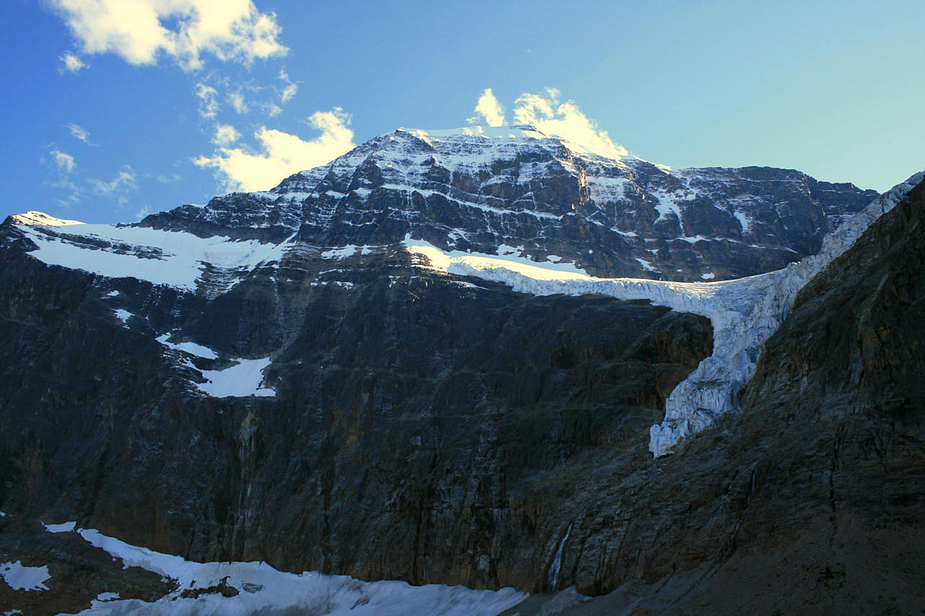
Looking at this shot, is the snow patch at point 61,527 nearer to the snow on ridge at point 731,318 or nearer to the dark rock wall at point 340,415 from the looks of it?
the dark rock wall at point 340,415

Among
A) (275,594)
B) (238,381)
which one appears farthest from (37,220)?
(275,594)

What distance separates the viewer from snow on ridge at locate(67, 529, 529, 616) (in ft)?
169

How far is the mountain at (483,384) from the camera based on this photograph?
110 ft

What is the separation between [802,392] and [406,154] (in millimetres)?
95028

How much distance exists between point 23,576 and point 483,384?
1589 inches

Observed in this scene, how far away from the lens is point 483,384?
2490 inches

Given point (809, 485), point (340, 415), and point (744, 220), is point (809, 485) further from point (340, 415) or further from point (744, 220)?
point (744, 220)

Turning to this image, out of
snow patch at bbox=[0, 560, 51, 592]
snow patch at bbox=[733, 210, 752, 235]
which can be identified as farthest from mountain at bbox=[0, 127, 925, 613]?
snow patch at bbox=[0, 560, 51, 592]

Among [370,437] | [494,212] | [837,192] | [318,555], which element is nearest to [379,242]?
[494,212]

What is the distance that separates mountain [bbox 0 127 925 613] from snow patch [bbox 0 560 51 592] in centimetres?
203

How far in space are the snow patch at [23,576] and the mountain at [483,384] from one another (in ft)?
6.65

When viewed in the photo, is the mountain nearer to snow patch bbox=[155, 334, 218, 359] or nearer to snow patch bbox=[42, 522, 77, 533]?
snow patch bbox=[42, 522, 77, 533]

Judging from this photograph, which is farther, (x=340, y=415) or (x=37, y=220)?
(x=37, y=220)

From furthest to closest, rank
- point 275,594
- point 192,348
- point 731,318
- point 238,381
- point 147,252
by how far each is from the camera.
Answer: point 147,252 → point 192,348 → point 238,381 → point 275,594 → point 731,318
